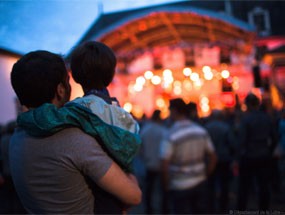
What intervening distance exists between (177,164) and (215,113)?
9.00ft

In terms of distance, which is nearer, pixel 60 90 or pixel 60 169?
pixel 60 169

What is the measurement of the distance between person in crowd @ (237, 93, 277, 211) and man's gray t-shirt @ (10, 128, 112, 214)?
3.78 metres

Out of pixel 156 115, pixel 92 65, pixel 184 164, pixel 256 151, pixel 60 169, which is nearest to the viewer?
pixel 60 169

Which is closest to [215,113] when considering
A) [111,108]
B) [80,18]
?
[80,18]

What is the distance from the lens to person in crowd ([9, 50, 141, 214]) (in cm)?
134

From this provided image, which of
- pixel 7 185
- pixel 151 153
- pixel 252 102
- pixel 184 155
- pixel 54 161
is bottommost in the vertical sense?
pixel 7 185

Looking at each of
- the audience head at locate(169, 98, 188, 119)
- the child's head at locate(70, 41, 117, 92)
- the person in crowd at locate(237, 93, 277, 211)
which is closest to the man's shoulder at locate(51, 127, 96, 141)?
the child's head at locate(70, 41, 117, 92)

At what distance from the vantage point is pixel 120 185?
140cm

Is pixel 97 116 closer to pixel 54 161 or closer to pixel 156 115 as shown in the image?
pixel 54 161

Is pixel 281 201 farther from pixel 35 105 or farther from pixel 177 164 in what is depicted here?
pixel 35 105

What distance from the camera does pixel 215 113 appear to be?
6.30 meters

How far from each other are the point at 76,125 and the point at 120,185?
299mm

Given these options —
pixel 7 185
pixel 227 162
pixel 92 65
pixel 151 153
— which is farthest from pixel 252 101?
pixel 7 185

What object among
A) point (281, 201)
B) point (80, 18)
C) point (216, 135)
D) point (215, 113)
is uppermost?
point (80, 18)
